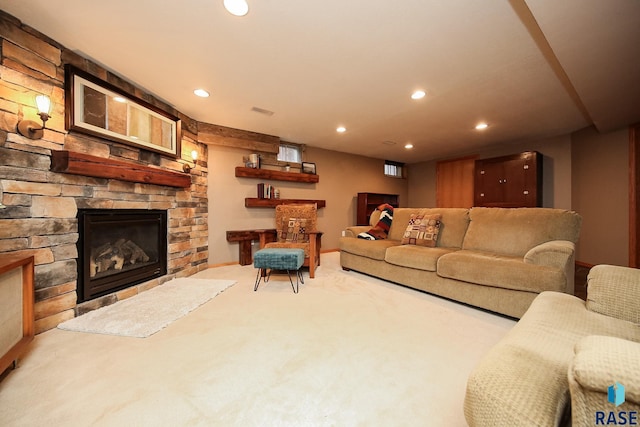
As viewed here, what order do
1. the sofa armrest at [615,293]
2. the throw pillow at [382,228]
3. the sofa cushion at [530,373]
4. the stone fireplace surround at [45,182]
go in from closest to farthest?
the sofa cushion at [530,373] < the sofa armrest at [615,293] < the stone fireplace surround at [45,182] < the throw pillow at [382,228]

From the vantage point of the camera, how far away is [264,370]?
1.38 metres

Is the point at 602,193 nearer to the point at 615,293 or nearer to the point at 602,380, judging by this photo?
the point at 615,293

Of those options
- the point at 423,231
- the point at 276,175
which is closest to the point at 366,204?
the point at 276,175

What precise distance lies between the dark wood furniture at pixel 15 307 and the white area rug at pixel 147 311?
1.40 feet

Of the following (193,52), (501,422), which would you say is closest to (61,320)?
(193,52)

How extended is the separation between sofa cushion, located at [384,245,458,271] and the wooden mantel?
9.03 ft

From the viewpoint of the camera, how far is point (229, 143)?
12.5ft

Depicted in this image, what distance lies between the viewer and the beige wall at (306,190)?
3.89 metres

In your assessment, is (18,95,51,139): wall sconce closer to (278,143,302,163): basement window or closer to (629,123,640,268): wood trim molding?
(278,143,302,163): basement window

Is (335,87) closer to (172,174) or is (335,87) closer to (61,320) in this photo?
(172,174)

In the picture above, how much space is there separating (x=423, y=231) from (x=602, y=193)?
3028 mm

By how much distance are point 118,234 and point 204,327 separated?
1.54 metres

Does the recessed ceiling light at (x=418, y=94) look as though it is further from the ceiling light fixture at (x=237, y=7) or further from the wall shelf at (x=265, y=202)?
the wall shelf at (x=265, y=202)
